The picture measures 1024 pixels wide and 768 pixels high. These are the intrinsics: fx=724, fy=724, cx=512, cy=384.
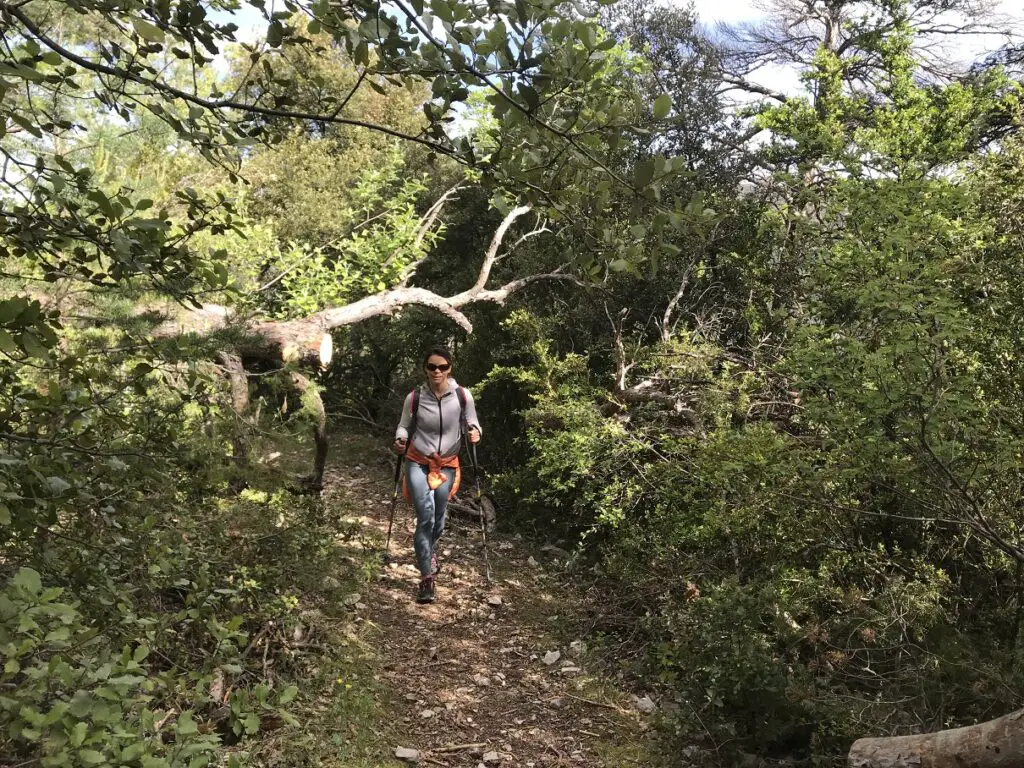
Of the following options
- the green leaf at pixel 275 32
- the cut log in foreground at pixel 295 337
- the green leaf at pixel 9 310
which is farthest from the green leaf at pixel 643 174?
the cut log in foreground at pixel 295 337

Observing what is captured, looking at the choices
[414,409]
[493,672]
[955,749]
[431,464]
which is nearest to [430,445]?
[431,464]

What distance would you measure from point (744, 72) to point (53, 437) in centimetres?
1490

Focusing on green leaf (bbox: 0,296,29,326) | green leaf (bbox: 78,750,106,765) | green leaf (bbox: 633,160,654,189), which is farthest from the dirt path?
green leaf (bbox: 633,160,654,189)

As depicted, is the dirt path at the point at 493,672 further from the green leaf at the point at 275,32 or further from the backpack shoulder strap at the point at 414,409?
the green leaf at the point at 275,32

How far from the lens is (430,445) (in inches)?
233

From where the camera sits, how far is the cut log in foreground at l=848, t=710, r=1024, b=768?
2.36 metres

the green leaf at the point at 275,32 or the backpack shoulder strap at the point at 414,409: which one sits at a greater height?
the green leaf at the point at 275,32

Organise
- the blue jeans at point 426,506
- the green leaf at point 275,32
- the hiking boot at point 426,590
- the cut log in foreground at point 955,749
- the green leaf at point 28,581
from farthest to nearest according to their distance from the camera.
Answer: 1. the hiking boot at point 426,590
2. the blue jeans at point 426,506
3. the cut log in foreground at point 955,749
4. the green leaf at point 275,32
5. the green leaf at point 28,581

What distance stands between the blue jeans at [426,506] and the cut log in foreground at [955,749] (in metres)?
3.68

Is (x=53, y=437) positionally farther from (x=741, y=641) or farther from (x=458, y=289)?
(x=458, y=289)

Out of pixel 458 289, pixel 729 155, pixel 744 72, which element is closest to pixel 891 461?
pixel 729 155

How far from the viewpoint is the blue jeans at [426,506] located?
232 inches

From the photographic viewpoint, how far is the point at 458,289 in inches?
453

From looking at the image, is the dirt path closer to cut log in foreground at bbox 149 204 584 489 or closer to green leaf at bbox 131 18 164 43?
cut log in foreground at bbox 149 204 584 489
